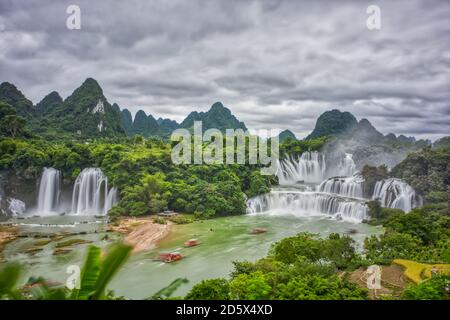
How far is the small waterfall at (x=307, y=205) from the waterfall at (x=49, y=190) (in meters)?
13.0

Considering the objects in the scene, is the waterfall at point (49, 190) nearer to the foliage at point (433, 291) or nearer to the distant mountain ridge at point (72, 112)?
the distant mountain ridge at point (72, 112)

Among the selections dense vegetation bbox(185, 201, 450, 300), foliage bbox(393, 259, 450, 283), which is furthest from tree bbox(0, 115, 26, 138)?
foliage bbox(393, 259, 450, 283)

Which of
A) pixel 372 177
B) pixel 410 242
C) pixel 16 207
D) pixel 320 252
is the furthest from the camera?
pixel 16 207

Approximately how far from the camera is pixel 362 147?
33094 millimetres

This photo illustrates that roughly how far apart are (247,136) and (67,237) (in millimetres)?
21154

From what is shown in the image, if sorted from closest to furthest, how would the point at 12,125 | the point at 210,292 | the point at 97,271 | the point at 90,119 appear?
the point at 97,271, the point at 210,292, the point at 12,125, the point at 90,119

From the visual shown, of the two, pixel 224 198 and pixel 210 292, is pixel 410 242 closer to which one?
pixel 210 292

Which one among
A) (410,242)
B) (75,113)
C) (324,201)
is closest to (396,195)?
(324,201)

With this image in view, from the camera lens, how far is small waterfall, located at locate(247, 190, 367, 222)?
19.3 m

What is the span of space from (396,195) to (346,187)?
11.8 ft

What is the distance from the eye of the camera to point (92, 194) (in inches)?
913

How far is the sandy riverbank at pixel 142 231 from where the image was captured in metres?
14.8

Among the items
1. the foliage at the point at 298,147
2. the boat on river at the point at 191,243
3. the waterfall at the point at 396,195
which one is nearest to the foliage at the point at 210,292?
the boat on river at the point at 191,243
